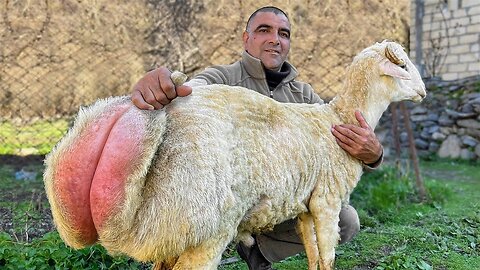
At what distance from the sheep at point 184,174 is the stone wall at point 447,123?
8.43 metres

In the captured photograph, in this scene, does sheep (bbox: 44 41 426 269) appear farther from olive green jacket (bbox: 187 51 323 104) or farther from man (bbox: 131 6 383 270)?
olive green jacket (bbox: 187 51 323 104)

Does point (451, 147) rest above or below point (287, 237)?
below

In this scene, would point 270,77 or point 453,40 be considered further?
point 453,40

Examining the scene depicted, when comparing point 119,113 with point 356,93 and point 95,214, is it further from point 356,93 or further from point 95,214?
point 356,93

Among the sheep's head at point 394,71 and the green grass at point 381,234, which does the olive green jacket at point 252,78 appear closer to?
the sheep's head at point 394,71

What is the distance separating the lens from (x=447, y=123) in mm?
10492

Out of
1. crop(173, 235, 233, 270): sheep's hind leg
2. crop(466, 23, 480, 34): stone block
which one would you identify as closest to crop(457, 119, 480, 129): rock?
crop(466, 23, 480, 34): stone block

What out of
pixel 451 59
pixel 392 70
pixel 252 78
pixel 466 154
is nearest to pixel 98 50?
pixel 252 78

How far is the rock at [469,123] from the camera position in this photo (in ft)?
33.2

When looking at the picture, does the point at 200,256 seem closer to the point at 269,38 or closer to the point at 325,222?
the point at 325,222

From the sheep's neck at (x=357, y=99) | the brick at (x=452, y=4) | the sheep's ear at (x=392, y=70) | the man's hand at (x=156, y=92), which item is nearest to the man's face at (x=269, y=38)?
the sheep's neck at (x=357, y=99)

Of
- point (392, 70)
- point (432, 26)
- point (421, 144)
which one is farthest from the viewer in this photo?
point (432, 26)

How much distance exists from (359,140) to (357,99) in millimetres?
229

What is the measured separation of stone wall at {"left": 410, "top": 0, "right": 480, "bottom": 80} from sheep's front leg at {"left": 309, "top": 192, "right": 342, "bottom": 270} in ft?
37.4
